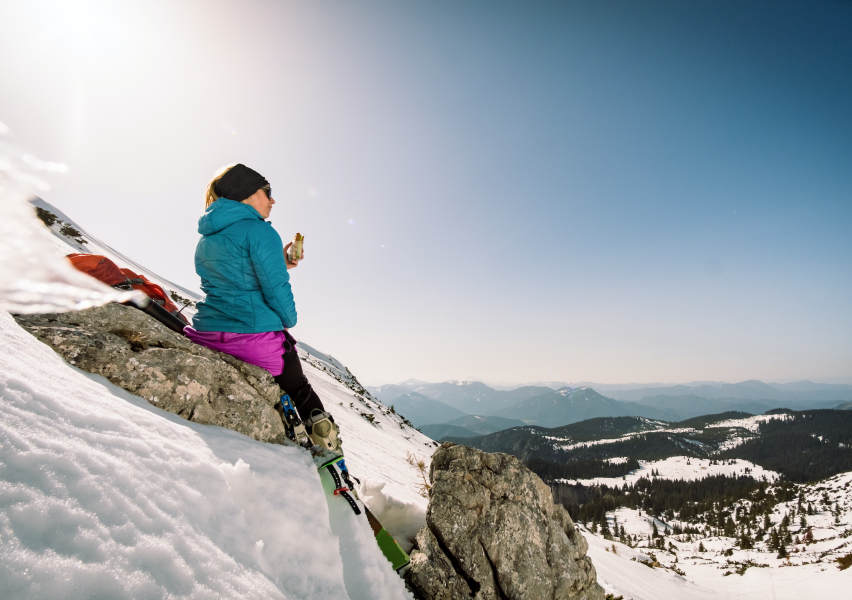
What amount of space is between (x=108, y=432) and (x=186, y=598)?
1331 millimetres

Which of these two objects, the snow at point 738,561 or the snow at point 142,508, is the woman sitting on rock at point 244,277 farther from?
the snow at point 738,561

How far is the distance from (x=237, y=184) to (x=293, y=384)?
2.61 meters

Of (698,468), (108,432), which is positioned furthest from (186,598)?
(698,468)

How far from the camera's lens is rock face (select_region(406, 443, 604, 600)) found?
4.41 metres

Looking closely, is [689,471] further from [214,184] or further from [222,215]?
[214,184]

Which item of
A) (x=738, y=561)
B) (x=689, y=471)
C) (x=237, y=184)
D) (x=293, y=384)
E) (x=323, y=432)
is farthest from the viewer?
(x=689, y=471)

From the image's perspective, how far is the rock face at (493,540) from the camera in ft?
14.5

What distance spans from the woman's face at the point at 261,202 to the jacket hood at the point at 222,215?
0.76ft

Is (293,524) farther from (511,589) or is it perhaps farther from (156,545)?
(511,589)

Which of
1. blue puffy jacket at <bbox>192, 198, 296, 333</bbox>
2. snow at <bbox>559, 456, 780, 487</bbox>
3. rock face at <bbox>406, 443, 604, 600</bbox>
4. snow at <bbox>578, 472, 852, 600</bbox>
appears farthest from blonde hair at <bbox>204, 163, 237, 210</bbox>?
snow at <bbox>559, 456, 780, 487</bbox>

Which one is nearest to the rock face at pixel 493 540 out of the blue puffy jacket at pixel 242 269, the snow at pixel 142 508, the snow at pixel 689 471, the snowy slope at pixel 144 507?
the snowy slope at pixel 144 507

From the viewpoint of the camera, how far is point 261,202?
14.0 feet

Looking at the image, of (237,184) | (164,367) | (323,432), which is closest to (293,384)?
(323,432)

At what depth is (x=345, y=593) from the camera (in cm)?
287
